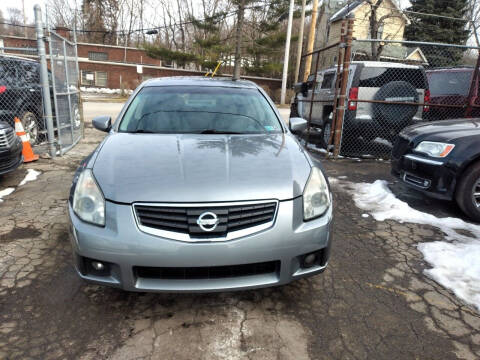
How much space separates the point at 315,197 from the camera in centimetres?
220

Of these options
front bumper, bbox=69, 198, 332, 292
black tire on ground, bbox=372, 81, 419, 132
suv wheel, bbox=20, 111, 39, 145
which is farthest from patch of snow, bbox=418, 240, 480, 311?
suv wheel, bbox=20, 111, 39, 145

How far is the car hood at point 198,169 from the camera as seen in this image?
1.97 m

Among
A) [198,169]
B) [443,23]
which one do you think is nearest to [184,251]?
[198,169]

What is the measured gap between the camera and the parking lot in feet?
6.31

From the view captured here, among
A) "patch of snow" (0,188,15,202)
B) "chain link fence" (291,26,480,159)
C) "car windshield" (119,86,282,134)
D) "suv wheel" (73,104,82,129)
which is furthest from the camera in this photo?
"suv wheel" (73,104,82,129)

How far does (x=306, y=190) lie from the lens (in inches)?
85.0

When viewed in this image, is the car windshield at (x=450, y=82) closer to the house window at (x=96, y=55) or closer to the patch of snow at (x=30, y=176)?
the patch of snow at (x=30, y=176)

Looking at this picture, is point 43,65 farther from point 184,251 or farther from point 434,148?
point 434,148

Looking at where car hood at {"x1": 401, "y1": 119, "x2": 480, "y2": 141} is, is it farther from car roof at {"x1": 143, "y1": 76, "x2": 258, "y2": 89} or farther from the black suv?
the black suv

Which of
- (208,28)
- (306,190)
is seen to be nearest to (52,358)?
(306,190)

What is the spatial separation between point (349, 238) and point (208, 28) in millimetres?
29512

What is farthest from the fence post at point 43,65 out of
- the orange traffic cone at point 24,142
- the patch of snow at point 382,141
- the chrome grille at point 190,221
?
the patch of snow at point 382,141

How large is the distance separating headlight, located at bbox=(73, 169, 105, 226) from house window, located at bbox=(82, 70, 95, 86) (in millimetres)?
35247

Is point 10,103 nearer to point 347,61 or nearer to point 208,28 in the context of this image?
point 347,61
